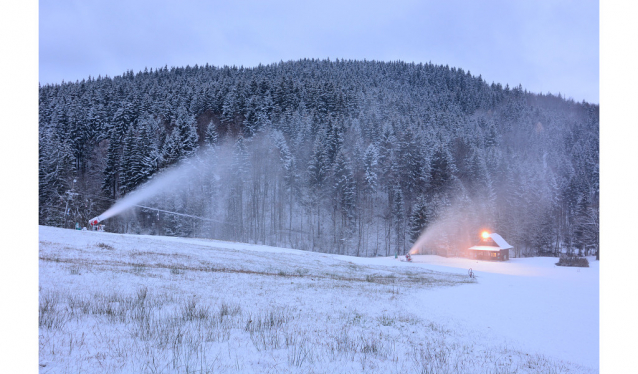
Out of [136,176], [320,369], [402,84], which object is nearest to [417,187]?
[136,176]

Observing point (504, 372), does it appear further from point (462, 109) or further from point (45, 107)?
point (462, 109)

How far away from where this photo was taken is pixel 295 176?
73938 mm

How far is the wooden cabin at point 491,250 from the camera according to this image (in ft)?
195

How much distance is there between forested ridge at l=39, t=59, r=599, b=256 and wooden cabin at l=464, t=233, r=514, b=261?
9.53ft

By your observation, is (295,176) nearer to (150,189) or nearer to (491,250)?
(150,189)

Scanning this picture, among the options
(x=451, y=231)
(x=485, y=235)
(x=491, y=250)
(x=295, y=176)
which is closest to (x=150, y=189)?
(x=295, y=176)

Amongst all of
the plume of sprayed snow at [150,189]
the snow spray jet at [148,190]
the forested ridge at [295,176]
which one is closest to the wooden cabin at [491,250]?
the forested ridge at [295,176]

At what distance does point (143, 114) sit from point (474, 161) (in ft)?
273

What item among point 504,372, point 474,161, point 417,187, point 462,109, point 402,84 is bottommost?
point 504,372

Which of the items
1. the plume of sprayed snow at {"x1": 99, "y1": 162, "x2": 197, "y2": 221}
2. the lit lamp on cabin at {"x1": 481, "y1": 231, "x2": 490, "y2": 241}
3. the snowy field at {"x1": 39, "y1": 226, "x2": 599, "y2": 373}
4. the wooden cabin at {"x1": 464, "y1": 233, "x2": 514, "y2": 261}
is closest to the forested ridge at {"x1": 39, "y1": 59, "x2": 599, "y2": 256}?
the plume of sprayed snow at {"x1": 99, "y1": 162, "x2": 197, "y2": 221}

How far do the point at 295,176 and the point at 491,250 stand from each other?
41.4m

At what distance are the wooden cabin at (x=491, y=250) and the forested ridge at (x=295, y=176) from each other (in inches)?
114

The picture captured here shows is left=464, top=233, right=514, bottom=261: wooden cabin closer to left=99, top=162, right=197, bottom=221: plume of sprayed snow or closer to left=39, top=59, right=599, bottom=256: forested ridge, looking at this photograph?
left=39, top=59, right=599, bottom=256: forested ridge
